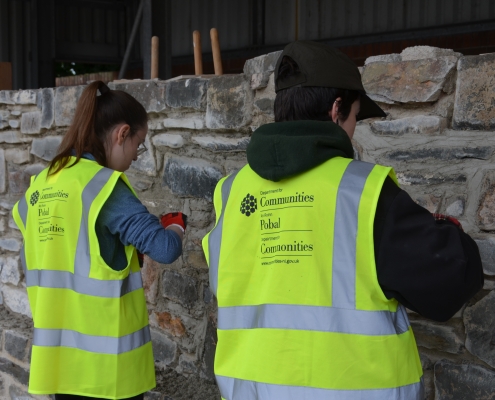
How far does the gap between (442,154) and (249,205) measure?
0.91 meters

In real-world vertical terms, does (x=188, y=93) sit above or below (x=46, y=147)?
above

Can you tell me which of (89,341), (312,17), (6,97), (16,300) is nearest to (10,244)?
(16,300)

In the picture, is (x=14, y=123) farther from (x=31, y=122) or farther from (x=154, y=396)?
(x=154, y=396)

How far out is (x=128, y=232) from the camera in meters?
2.20

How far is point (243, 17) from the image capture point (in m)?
10.6

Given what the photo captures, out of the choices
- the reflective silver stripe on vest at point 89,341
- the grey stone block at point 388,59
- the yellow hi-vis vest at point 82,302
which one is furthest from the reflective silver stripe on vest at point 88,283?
the grey stone block at point 388,59

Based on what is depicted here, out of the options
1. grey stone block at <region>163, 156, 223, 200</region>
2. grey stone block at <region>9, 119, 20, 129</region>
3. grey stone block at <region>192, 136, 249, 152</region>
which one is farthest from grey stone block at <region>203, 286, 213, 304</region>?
grey stone block at <region>9, 119, 20, 129</region>

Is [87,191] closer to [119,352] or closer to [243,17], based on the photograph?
[119,352]

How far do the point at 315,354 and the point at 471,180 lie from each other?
0.99 m

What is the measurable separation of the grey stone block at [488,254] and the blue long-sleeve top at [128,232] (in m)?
1.01

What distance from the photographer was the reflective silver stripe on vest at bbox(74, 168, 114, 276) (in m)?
2.29

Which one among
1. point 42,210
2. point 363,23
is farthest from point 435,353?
point 363,23

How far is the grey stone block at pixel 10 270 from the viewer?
4168 mm

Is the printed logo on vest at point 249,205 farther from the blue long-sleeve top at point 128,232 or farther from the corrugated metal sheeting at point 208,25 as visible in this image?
the corrugated metal sheeting at point 208,25
